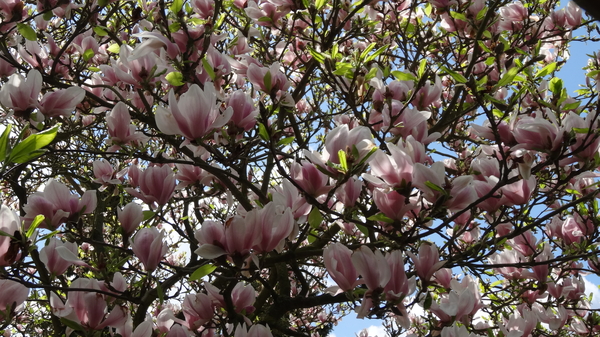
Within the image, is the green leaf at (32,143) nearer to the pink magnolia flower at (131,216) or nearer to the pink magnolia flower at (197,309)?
the pink magnolia flower at (131,216)

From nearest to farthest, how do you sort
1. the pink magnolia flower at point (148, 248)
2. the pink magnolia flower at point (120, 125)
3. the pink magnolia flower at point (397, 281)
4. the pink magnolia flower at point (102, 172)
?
the pink magnolia flower at point (397, 281) → the pink magnolia flower at point (148, 248) → the pink magnolia flower at point (120, 125) → the pink magnolia flower at point (102, 172)

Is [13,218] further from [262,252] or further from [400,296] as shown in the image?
[400,296]

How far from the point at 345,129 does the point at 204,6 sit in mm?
1240

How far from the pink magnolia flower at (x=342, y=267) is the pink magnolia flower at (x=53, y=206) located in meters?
0.98

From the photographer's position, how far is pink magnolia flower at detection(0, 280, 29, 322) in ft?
5.08

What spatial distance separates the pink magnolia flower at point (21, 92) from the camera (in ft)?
5.70

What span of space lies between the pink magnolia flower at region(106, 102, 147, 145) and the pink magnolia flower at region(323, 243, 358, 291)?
995 millimetres

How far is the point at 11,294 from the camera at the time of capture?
1.56 meters

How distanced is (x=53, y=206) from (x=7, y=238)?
28cm

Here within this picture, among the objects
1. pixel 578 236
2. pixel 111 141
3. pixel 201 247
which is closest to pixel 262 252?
pixel 201 247

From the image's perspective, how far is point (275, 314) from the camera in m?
2.65

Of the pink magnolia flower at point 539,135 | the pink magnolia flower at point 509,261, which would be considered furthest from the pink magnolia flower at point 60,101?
the pink magnolia flower at point 509,261

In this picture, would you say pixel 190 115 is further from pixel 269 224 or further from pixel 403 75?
pixel 403 75

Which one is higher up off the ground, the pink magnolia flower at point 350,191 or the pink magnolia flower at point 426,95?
the pink magnolia flower at point 426,95
